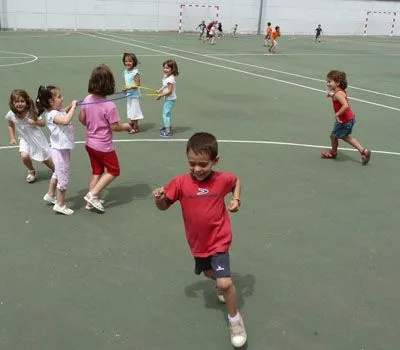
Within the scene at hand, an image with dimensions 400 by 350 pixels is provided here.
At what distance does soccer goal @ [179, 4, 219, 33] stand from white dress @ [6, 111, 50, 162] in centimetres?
3070

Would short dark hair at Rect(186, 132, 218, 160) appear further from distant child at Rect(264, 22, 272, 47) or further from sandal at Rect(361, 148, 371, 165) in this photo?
distant child at Rect(264, 22, 272, 47)

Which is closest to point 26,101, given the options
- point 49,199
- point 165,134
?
point 49,199

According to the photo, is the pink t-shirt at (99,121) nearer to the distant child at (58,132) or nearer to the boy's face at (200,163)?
the distant child at (58,132)

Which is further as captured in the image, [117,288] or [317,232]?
[317,232]

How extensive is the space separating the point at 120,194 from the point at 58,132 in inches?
43.5

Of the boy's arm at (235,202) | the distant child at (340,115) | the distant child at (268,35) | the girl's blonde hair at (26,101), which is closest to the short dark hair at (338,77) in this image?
the distant child at (340,115)

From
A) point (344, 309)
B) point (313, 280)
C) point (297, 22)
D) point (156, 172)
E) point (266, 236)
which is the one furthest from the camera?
point (297, 22)

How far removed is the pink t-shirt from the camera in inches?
193

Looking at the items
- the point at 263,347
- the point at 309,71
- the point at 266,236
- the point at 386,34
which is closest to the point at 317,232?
the point at 266,236

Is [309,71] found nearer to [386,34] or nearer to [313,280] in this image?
[313,280]

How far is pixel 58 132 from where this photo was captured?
4.91 m

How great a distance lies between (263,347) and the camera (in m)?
3.15

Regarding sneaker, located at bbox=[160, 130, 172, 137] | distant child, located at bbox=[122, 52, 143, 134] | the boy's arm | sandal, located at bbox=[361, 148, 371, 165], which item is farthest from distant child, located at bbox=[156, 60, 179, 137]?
the boy's arm

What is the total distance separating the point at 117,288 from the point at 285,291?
1293 mm
